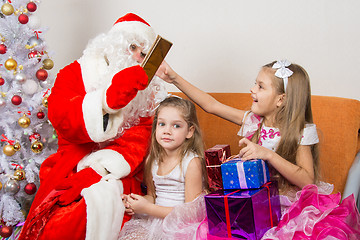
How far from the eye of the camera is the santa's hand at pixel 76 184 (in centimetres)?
158

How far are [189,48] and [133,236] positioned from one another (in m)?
1.65

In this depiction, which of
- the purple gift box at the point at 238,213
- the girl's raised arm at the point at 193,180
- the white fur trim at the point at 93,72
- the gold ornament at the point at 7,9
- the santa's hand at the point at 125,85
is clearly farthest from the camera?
the gold ornament at the point at 7,9

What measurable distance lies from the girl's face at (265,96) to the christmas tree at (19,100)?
130cm

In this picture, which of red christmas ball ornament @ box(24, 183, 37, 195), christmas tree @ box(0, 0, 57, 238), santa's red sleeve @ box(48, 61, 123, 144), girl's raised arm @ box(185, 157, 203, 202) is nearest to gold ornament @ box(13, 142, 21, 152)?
christmas tree @ box(0, 0, 57, 238)

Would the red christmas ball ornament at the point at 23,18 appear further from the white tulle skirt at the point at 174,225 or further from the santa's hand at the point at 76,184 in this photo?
the white tulle skirt at the point at 174,225

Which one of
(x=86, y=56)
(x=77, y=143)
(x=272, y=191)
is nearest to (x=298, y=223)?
(x=272, y=191)

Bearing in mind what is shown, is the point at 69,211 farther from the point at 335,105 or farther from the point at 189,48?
the point at 189,48

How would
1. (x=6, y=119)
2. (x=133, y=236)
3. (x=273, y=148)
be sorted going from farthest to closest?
(x=6, y=119) < (x=273, y=148) < (x=133, y=236)

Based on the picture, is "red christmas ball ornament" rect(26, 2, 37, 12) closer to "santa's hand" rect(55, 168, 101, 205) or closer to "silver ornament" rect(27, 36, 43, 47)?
"silver ornament" rect(27, 36, 43, 47)

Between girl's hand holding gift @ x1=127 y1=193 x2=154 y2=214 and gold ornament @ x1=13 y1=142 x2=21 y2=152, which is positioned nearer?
girl's hand holding gift @ x1=127 y1=193 x2=154 y2=214

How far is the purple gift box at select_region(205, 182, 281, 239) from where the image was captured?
1.33 metres

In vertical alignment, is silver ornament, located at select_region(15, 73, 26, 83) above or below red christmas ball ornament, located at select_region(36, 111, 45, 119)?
above

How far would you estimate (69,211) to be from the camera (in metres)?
1.52

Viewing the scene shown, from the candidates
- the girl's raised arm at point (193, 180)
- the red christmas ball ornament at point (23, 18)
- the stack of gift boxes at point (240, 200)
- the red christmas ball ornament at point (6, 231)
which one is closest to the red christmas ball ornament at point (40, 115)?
the red christmas ball ornament at point (23, 18)
